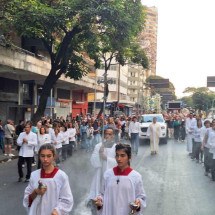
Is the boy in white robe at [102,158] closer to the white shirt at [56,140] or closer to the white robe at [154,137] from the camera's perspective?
the white shirt at [56,140]

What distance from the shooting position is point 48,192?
14.9 ft

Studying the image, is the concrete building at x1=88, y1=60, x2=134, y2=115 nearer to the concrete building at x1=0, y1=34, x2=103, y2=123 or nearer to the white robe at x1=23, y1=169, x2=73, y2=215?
the concrete building at x1=0, y1=34, x2=103, y2=123

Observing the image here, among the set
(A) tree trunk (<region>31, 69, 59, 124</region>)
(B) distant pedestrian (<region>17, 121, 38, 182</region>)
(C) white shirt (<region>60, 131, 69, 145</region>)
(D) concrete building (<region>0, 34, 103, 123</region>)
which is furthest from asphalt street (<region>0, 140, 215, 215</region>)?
(D) concrete building (<region>0, 34, 103, 123</region>)

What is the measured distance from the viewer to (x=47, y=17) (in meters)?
17.8

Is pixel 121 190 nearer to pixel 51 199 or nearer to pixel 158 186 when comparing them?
pixel 51 199

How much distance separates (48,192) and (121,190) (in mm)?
754

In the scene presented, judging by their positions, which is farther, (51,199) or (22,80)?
(22,80)

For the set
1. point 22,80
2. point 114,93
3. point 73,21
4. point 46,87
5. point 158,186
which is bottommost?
point 158,186

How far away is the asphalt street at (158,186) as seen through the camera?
8.64 metres

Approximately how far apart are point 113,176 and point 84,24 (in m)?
14.5

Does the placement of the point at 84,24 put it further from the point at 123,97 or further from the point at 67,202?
the point at 123,97

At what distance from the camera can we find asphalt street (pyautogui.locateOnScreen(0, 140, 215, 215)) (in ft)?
28.3

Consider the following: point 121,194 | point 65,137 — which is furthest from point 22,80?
point 121,194

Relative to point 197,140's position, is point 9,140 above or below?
below
